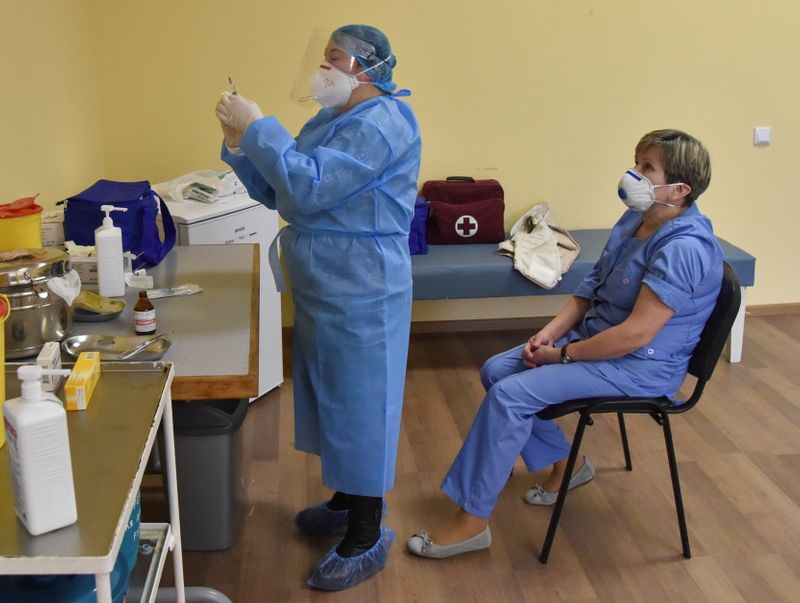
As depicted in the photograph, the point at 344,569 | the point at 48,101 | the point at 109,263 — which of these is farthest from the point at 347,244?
the point at 48,101

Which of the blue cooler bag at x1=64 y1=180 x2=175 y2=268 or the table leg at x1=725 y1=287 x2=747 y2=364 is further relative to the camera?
the table leg at x1=725 y1=287 x2=747 y2=364

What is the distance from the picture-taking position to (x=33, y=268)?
1866mm

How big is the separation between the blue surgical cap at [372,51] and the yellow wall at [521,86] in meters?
1.56

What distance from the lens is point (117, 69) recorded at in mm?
3609

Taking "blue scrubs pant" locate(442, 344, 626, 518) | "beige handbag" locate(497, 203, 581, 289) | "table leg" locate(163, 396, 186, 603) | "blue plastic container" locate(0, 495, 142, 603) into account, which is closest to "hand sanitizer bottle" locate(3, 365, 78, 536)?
"blue plastic container" locate(0, 495, 142, 603)

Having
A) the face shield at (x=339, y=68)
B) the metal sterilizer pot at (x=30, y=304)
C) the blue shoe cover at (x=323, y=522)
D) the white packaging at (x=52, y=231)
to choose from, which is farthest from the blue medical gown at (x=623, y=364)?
the white packaging at (x=52, y=231)

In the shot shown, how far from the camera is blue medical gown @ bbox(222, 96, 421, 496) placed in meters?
2.00

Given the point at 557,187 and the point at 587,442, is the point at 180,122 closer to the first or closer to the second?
the point at 557,187

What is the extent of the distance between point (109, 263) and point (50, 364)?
25.7 inches

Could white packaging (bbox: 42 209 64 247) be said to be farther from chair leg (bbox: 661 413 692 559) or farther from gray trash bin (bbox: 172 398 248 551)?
chair leg (bbox: 661 413 692 559)

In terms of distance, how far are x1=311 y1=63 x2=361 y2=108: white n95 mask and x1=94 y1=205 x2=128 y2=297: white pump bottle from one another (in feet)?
1.99

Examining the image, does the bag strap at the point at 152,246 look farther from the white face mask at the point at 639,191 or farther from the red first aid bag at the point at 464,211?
the red first aid bag at the point at 464,211

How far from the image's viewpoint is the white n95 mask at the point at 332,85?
2.12 metres

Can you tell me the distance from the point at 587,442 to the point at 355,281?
1307mm
